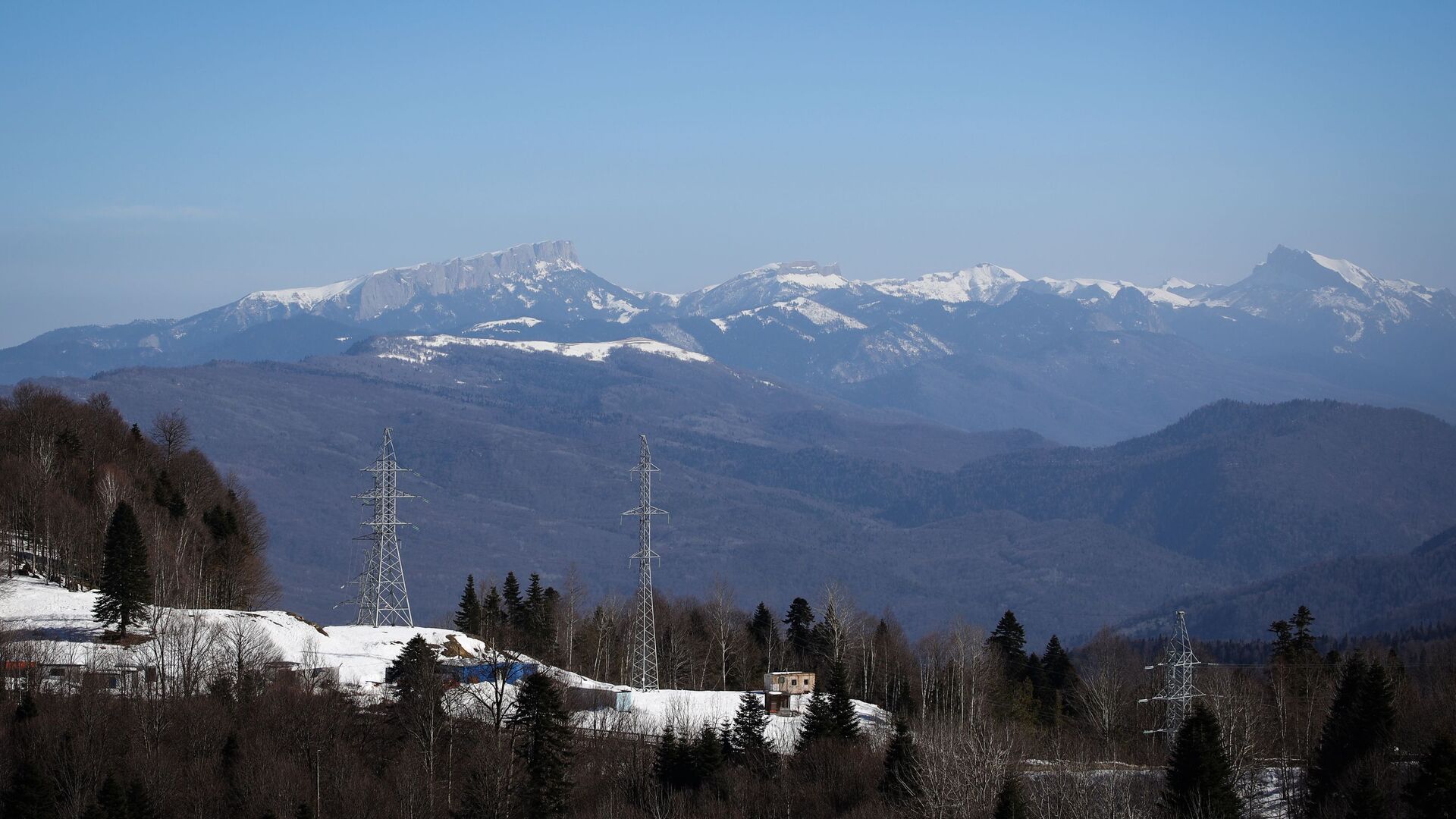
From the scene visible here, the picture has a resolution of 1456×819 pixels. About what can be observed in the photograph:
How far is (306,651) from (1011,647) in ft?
152

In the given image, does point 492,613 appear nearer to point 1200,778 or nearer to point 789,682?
point 789,682

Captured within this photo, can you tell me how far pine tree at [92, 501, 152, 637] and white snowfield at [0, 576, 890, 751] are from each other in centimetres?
103

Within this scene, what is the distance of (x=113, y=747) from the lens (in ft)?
227

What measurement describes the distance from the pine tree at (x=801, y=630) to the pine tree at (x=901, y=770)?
41971 mm

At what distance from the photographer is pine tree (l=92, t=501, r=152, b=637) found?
81.8m

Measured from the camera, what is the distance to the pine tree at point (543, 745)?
66.9 m

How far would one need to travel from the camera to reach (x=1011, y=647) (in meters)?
110

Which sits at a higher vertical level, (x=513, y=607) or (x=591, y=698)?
(x=513, y=607)

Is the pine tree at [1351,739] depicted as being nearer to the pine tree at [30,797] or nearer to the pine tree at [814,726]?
the pine tree at [814,726]

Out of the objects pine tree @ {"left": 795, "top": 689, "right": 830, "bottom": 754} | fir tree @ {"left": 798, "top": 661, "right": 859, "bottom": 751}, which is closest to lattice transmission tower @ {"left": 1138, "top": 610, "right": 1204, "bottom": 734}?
fir tree @ {"left": 798, "top": 661, "right": 859, "bottom": 751}

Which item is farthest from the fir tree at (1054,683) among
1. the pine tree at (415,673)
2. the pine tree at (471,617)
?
the pine tree at (415,673)

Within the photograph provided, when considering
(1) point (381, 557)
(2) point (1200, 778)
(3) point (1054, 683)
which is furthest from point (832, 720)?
(3) point (1054, 683)

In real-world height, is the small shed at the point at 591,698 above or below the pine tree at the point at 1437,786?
above

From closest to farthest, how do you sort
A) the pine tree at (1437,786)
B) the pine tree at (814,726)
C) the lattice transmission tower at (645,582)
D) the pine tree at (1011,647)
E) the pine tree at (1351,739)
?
the pine tree at (1437,786), the pine tree at (1351,739), the pine tree at (814,726), the lattice transmission tower at (645,582), the pine tree at (1011,647)
